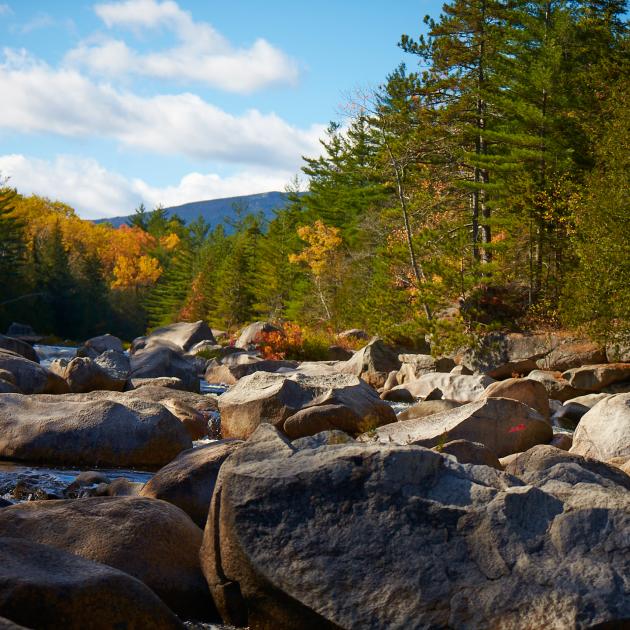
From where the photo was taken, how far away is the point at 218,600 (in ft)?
15.9

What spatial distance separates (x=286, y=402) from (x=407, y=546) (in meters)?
7.13

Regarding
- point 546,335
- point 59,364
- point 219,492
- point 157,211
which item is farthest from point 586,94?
point 157,211

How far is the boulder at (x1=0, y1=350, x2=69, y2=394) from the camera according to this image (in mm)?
13789

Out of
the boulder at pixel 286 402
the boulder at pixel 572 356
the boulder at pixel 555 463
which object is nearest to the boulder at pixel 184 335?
the boulder at pixel 572 356

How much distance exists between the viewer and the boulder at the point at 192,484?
20.7 ft

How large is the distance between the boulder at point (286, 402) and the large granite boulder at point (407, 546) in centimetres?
631

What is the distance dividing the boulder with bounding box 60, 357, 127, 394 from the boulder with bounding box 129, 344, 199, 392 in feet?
9.12

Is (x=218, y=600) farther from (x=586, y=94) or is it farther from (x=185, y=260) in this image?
(x=185, y=260)

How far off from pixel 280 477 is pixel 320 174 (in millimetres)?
50772

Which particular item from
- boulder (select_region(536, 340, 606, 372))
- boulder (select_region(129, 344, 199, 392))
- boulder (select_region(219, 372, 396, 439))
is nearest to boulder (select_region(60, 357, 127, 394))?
boulder (select_region(129, 344, 199, 392))

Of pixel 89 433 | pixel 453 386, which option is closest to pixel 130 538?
pixel 89 433

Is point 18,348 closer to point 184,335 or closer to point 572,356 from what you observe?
point 184,335

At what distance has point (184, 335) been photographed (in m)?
33.1

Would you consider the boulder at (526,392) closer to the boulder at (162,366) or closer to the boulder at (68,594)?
the boulder at (162,366)
